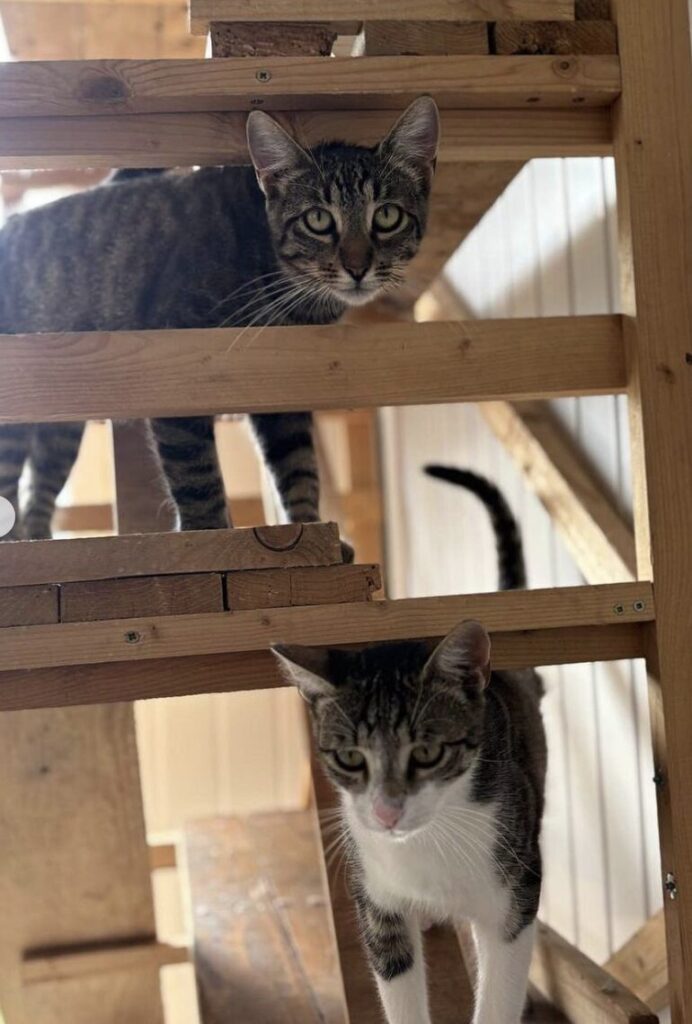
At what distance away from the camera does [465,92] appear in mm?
1422

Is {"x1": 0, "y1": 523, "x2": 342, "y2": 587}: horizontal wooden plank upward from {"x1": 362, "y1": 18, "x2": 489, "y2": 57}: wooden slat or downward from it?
downward

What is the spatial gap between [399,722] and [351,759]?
0.27ft

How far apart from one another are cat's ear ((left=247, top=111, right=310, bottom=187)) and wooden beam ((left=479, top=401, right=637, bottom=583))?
96 cm

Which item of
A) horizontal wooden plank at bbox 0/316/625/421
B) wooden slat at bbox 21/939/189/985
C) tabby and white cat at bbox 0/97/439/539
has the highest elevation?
tabby and white cat at bbox 0/97/439/539

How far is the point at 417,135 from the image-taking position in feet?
4.79

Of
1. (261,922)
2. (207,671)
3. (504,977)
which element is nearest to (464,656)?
(207,671)

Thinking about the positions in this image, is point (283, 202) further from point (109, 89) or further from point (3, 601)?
point (3, 601)

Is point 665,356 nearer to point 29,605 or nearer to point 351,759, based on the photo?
point 351,759

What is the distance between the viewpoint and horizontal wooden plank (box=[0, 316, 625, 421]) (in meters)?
1.37

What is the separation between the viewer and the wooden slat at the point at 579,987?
1530 mm

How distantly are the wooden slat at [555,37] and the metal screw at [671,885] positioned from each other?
41.7 inches

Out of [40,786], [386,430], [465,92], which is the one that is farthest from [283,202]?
[386,430]

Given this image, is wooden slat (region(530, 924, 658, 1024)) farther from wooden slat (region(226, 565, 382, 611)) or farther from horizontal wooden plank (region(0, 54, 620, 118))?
horizontal wooden plank (region(0, 54, 620, 118))

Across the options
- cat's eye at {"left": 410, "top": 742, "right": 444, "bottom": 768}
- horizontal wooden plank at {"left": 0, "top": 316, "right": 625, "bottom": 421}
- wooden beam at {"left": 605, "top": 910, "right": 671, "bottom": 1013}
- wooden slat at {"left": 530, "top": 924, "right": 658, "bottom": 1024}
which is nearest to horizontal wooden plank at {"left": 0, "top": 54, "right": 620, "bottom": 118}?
horizontal wooden plank at {"left": 0, "top": 316, "right": 625, "bottom": 421}
